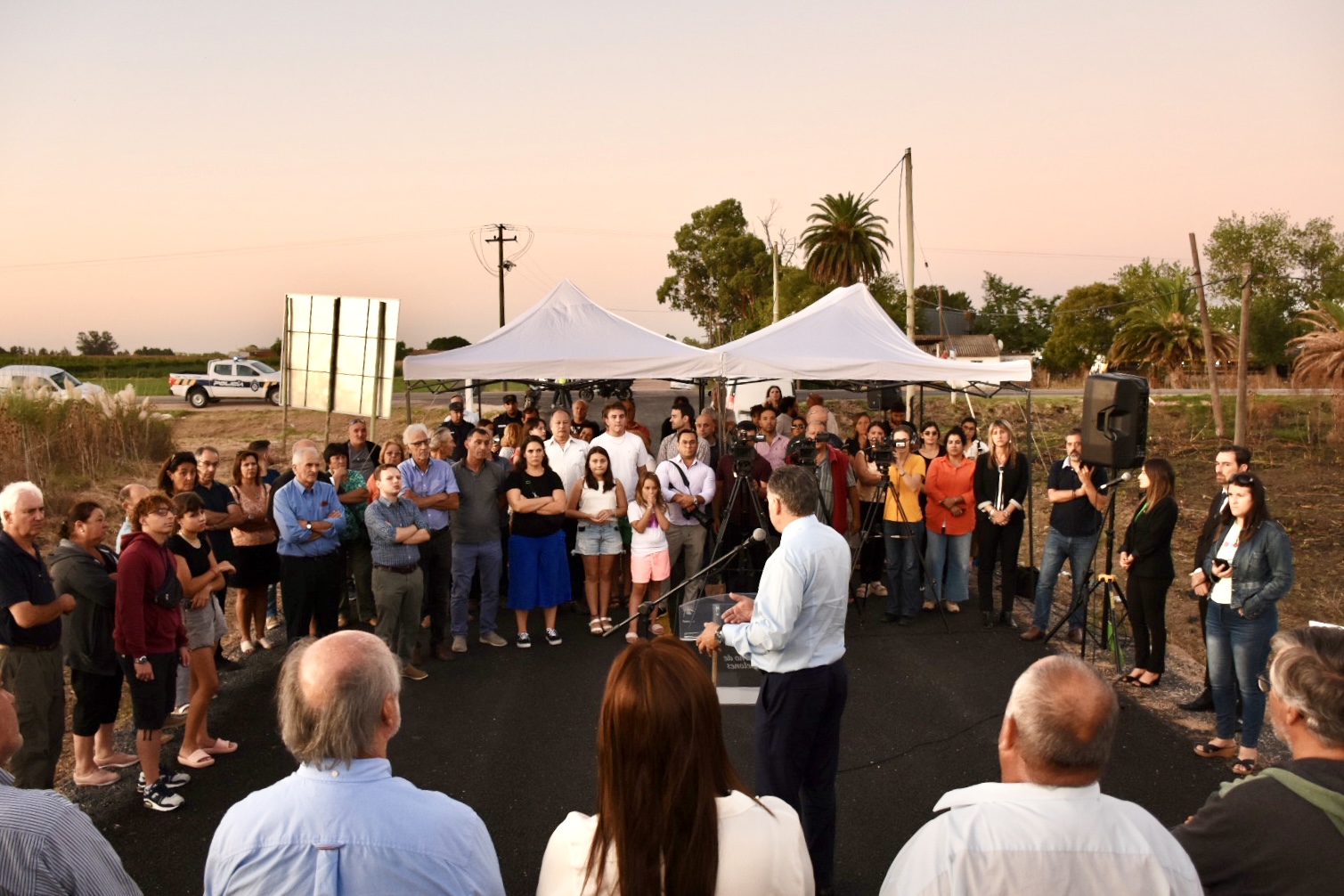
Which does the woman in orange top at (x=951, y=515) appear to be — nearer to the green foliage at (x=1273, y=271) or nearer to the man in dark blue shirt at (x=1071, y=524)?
the man in dark blue shirt at (x=1071, y=524)

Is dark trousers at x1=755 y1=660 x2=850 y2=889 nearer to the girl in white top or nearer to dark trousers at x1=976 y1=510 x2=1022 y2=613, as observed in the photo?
the girl in white top

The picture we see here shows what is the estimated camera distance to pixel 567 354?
32.0 feet

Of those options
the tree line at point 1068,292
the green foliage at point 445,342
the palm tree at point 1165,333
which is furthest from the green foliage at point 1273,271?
the green foliage at point 445,342

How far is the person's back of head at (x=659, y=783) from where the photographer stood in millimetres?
1866

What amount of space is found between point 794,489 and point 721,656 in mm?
1821

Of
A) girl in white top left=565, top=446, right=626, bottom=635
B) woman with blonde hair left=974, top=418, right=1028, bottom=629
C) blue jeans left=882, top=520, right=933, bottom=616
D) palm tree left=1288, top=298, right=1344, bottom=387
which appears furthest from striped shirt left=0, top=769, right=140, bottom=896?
palm tree left=1288, top=298, right=1344, bottom=387

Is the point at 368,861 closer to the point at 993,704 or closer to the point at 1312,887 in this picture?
the point at 1312,887

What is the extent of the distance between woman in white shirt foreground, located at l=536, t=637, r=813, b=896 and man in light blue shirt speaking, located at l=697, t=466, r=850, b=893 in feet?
4.86

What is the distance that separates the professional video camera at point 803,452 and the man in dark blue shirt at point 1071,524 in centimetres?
188

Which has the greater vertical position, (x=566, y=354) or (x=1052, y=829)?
(x=566, y=354)

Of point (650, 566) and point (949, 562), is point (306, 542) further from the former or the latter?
point (949, 562)

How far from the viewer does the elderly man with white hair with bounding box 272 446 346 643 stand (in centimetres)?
648

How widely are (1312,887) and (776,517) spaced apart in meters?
2.08

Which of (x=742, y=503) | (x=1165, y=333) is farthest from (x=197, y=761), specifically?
(x=1165, y=333)
